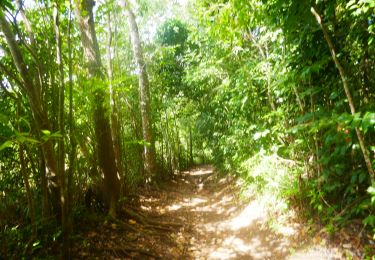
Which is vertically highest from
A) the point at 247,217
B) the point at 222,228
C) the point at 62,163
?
the point at 62,163

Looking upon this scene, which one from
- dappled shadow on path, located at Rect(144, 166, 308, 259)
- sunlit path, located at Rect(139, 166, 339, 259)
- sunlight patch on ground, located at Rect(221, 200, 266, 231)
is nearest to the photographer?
sunlit path, located at Rect(139, 166, 339, 259)

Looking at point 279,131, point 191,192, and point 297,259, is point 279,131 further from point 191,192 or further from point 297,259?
point 191,192

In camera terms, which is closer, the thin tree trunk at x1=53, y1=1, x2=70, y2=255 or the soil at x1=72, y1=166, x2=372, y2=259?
the thin tree trunk at x1=53, y1=1, x2=70, y2=255

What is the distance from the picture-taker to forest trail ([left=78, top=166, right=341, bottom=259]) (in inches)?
192

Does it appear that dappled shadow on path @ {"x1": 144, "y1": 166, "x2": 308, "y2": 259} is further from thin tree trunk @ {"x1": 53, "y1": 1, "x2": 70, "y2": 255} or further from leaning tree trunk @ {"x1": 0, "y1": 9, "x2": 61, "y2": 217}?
leaning tree trunk @ {"x1": 0, "y1": 9, "x2": 61, "y2": 217}

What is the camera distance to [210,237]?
641 centimetres

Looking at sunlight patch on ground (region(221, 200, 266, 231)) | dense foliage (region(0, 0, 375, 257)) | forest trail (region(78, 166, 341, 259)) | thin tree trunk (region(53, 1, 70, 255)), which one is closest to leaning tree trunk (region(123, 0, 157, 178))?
forest trail (region(78, 166, 341, 259))

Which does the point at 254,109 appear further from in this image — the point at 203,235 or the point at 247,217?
the point at 203,235

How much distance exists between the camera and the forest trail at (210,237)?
16.0 feet

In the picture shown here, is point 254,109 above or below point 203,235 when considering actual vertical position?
above

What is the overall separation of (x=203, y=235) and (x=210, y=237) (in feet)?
0.65

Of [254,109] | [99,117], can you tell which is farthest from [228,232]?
[99,117]

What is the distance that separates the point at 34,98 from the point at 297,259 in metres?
4.59

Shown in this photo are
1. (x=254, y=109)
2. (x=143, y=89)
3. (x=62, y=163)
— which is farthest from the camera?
(x=143, y=89)
